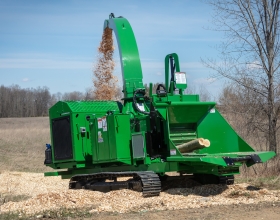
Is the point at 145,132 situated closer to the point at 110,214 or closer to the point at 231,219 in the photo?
the point at 110,214

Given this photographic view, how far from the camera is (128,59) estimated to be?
39.5 feet

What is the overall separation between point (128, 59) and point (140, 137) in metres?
2.29

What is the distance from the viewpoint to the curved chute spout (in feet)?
39.1

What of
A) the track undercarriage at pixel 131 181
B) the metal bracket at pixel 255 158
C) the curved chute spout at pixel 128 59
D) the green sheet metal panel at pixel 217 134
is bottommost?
the track undercarriage at pixel 131 181

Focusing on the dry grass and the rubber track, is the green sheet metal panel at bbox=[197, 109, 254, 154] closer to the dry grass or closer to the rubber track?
the rubber track

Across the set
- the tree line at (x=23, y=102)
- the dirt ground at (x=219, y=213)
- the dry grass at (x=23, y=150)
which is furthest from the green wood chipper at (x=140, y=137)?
the tree line at (x=23, y=102)

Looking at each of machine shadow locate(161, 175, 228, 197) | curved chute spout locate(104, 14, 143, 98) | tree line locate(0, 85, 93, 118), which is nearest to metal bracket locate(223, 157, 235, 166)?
machine shadow locate(161, 175, 228, 197)

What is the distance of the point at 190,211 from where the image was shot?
330 inches

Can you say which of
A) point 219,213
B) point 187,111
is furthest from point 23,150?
point 219,213

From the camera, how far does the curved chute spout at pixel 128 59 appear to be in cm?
1191

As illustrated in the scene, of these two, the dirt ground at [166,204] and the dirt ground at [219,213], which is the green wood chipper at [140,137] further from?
the dirt ground at [219,213]

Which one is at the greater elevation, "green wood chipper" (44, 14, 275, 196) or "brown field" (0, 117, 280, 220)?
"green wood chipper" (44, 14, 275, 196)

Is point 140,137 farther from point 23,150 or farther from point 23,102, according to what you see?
point 23,102

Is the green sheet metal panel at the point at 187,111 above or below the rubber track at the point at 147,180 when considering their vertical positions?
above
